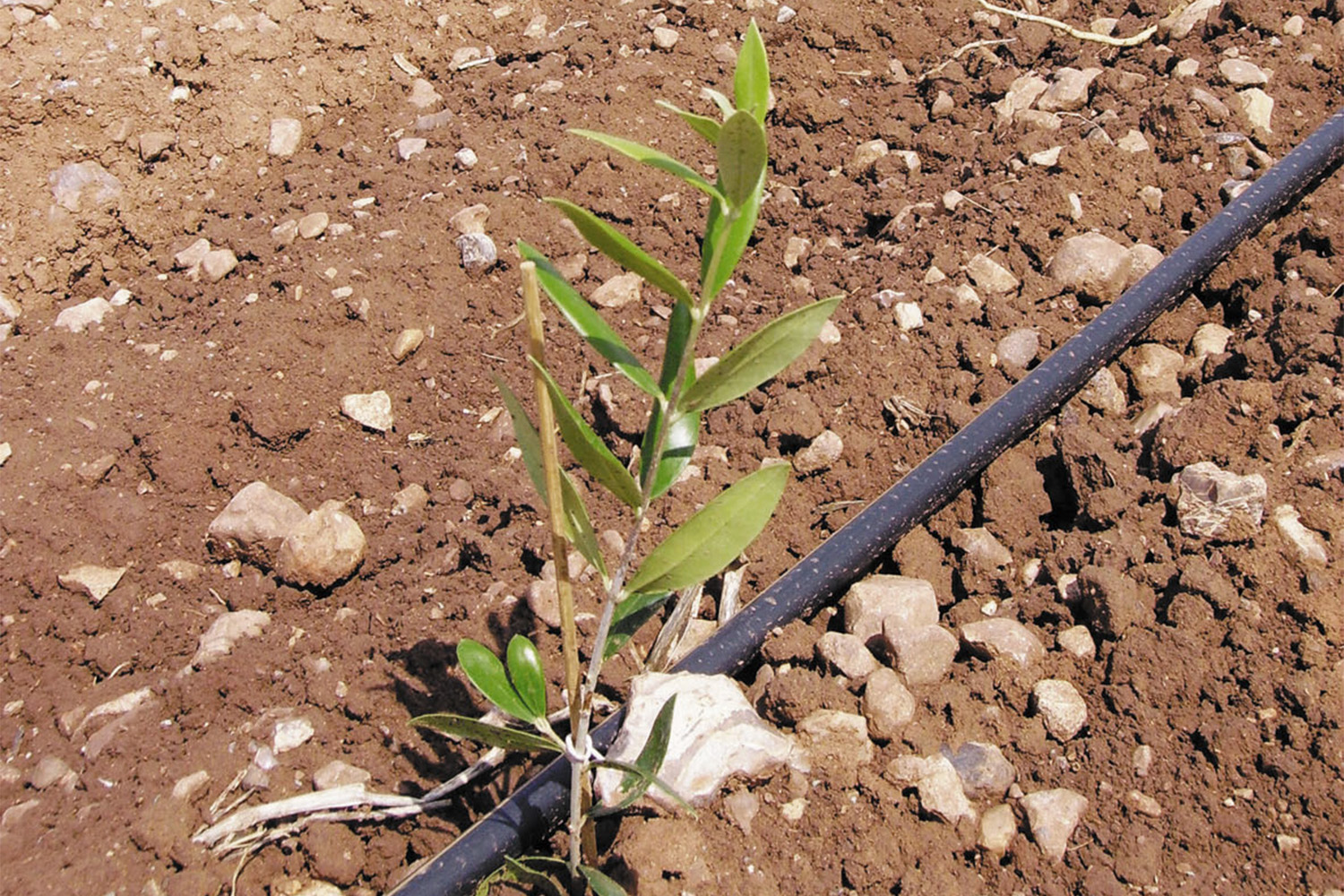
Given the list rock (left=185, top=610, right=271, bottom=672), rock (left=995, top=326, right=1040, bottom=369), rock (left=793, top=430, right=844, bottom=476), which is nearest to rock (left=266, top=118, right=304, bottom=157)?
rock (left=185, top=610, right=271, bottom=672)

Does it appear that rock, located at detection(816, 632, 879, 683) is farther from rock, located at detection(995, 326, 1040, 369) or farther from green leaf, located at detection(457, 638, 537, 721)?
rock, located at detection(995, 326, 1040, 369)

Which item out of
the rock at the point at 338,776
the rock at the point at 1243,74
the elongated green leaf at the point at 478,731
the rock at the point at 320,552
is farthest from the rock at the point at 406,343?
the rock at the point at 1243,74

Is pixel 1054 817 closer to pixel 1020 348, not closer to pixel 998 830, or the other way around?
pixel 998 830

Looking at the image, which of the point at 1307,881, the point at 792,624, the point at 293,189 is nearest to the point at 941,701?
the point at 792,624

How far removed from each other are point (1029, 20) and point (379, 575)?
2.88 meters

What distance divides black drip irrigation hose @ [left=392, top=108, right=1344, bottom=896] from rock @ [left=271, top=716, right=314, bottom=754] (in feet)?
1.21

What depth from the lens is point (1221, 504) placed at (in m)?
2.02

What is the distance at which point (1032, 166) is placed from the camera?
2.96m

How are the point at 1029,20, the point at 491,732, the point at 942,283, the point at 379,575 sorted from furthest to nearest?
the point at 1029,20 < the point at 942,283 < the point at 379,575 < the point at 491,732

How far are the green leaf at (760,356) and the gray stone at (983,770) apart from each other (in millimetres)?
989

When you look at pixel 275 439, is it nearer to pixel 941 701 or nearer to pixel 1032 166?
pixel 941 701

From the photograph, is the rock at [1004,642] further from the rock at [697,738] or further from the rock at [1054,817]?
the rock at [697,738]

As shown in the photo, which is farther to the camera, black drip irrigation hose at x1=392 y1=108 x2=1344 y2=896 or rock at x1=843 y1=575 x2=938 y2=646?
rock at x1=843 y1=575 x2=938 y2=646

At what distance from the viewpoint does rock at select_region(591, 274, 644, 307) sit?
104 inches
